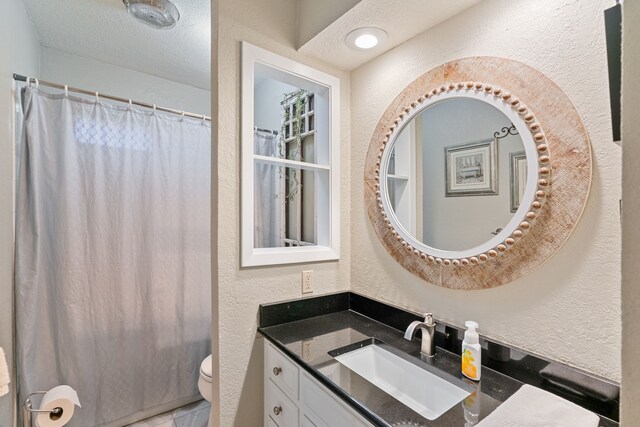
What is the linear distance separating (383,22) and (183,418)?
268 cm

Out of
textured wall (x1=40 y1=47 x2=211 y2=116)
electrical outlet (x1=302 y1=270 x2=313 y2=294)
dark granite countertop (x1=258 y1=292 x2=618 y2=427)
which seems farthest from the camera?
textured wall (x1=40 y1=47 x2=211 y2=116)

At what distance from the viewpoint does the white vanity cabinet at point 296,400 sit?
3.01 ft

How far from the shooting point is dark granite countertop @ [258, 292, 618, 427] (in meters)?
0.79

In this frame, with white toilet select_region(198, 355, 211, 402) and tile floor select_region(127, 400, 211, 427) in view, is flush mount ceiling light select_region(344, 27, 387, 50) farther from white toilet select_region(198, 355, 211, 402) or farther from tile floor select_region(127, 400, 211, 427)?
tile floor select_region(127, 400, 211, 427)

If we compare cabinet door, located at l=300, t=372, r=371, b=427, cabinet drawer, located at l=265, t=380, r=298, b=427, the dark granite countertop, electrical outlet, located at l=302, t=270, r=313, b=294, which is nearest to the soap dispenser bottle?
the dark granite countertop

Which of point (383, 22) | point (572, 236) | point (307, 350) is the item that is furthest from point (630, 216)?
point (383, 22)

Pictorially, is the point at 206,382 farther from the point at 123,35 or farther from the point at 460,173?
→ the point at 123,35

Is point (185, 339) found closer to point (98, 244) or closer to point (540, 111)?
point (98, 244)

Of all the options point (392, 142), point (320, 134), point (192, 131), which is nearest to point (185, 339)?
point (192, 131)

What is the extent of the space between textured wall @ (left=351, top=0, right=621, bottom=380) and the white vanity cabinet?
1.80ft

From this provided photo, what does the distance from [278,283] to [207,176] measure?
3.99 feet

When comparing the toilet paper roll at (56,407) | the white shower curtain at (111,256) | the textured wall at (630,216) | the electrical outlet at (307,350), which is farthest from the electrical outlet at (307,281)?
the toilet paper roll at (56,407)

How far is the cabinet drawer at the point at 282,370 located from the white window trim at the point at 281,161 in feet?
1.29

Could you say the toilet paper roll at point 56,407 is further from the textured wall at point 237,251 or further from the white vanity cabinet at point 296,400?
the white vanity cabinet at point 296,400
